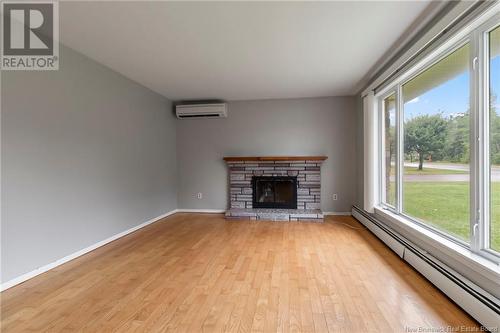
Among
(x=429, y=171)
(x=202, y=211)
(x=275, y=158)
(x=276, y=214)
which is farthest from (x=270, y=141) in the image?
(x=429, y=171)

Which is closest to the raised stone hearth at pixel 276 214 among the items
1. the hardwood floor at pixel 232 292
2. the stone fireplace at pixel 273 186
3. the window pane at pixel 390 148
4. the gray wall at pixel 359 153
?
the stone fireplace at pixel 273 186

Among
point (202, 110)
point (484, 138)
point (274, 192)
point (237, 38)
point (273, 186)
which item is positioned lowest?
point (274, 192)

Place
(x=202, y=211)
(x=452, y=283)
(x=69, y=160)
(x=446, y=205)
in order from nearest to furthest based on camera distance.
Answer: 1. (x=452, y=283)
2. (x=446, y=205)
3. (x=69, y=160)
4. (x=202, y=211)

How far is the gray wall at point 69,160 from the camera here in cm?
205

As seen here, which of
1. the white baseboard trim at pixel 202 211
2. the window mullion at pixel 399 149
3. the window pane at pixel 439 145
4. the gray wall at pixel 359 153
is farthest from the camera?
the white baseboard trim at pixel 202 211

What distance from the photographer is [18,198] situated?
207cm

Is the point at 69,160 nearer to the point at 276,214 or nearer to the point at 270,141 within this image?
the point at 276,214

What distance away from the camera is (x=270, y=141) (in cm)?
475

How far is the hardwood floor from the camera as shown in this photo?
5.09 ft

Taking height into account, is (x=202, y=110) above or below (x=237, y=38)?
below

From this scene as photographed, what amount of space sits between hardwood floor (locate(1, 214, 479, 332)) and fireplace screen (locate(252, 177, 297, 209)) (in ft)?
5.18

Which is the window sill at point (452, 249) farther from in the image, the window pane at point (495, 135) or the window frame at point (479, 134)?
the window pane at point (495, 135)

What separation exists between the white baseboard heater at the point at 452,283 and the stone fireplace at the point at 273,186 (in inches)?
72.8

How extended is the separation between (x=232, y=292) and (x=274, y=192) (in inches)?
115
